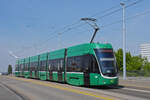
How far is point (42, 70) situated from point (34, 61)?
548 cm

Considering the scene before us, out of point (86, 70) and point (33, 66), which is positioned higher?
Result: point (33, 66)

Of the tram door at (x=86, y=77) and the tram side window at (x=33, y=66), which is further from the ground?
the tram side window at (x=33, y=66)

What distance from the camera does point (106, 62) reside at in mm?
17281

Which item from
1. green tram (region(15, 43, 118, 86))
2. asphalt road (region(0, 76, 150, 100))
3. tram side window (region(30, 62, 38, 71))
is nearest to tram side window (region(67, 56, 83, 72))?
green tram (region(15, 43, 118, 86))

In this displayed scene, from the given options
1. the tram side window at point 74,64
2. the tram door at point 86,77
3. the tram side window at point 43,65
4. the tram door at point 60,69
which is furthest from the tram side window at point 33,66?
the tram door at point 86,77

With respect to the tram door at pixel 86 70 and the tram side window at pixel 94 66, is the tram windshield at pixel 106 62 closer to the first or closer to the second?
the tram side window at pixel 94 66

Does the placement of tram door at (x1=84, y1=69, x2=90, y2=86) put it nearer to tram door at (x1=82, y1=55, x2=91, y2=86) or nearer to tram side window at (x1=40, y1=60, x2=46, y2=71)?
tram door at (x1=82, y1=55, x2=91, y2=86)

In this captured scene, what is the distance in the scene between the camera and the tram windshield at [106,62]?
671 inches

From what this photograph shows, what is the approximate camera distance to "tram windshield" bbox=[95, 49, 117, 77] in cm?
1705

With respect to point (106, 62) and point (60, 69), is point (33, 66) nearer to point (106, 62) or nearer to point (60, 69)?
point (60, 69)

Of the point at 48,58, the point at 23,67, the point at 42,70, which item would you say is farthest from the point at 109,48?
the point at 23,67

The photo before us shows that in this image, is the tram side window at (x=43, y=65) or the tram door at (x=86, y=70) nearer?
the tram door at (x=86, y=70)

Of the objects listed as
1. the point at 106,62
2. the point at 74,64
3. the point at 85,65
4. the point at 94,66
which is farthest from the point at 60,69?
the point at 106,62

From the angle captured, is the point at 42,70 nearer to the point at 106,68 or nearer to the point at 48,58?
the point at 48,58
